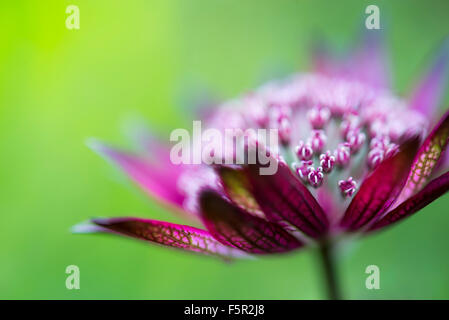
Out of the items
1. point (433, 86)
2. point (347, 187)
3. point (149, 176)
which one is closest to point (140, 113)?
point (149, 176)

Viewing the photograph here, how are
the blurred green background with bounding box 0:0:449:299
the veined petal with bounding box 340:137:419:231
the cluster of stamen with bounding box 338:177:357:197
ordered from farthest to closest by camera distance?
the blurred green background with bounding box 0:0:449:299 → the cluster of stamen with bounding box 338:177:357:197 → the veined petal with bounding box 340:137:419:231

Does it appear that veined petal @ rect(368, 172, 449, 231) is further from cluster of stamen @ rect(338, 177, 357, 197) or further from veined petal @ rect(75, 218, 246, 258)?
veined petal @ rect(75, 218, 246, 258)

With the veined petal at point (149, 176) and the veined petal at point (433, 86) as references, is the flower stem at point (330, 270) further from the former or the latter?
the veined petal at point (433, 86)

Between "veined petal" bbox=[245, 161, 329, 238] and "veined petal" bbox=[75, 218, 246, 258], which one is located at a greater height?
"veined petal" bbox=[245, 161, 329, 238]

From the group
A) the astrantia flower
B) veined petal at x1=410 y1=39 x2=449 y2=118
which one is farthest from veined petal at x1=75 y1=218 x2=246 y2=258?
veined petal at x1=410 y1=39 x2=449 y2=118

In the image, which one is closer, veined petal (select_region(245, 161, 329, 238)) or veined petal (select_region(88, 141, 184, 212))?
veined petal (select_region(245, 161, 329, 238))

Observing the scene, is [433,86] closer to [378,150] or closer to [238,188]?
[378,150]

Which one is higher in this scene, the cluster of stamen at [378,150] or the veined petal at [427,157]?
the cluster of stamen at [378,150]

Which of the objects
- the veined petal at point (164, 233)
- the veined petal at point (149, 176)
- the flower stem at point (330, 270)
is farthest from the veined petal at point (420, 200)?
the veined petal at point (149, 176)
